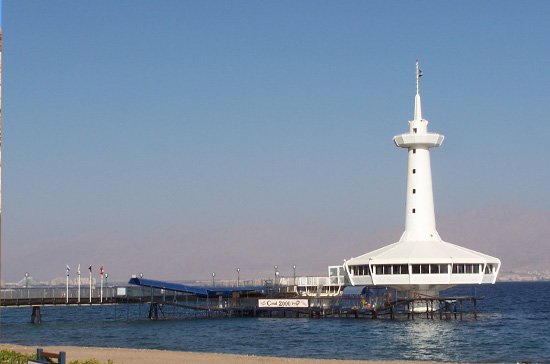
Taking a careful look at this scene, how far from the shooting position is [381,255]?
7869 cm

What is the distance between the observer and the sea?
49188mm

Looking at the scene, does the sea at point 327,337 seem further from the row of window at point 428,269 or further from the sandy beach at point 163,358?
the sandy beach at point 163,358

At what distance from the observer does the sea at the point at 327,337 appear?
49188 mm

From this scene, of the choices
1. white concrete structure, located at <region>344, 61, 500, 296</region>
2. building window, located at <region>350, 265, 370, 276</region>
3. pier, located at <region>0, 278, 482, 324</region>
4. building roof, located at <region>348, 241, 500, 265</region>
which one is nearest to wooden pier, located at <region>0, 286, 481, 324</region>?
pier, located at <region>0, 278, 482, 324</region>

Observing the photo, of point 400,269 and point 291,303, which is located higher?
point 400,269

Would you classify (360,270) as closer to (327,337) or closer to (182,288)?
(182,288)

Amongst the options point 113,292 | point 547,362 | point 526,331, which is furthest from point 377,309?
point 547,362

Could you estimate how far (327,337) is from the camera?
196ft

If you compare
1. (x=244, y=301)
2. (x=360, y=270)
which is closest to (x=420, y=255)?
(x=360, y=270)

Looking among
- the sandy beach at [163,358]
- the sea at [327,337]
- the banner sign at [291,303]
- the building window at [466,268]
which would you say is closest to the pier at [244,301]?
the banner sign at [291,303]

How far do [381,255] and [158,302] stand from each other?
21312 millimetres

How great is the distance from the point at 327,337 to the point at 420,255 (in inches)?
765

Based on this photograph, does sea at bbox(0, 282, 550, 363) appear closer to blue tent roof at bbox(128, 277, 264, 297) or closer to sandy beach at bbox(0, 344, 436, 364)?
blue tent roof at bbox(128, 277, 264, 297)

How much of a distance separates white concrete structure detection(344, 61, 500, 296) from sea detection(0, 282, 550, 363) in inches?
146
